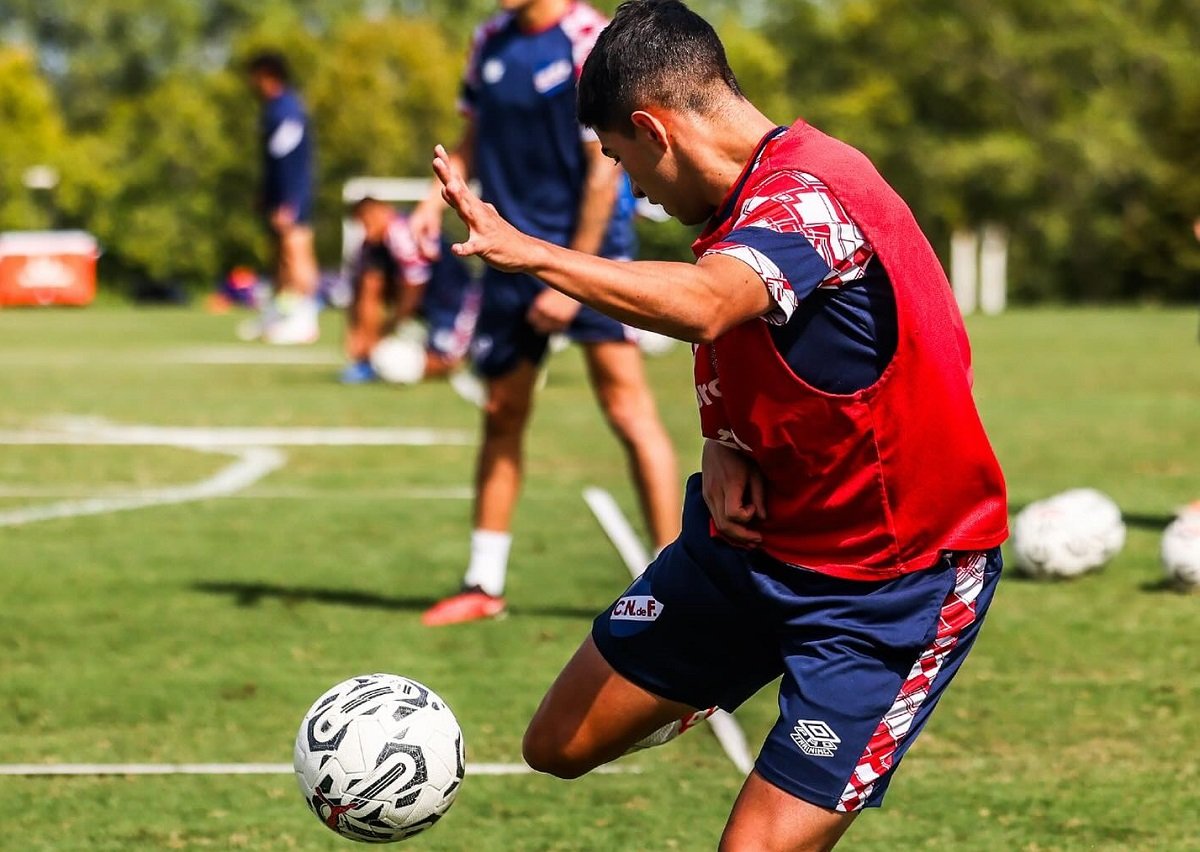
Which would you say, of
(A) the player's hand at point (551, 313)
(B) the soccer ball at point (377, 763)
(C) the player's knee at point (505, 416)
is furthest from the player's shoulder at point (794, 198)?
(C) the player's knee at point (505, 416)

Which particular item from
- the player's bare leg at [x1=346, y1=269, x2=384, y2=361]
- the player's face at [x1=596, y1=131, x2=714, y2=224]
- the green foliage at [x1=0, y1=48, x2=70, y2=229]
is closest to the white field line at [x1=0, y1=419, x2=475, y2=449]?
the player's bare leg at [x1=346, y1=269, x2=384, y2=361]

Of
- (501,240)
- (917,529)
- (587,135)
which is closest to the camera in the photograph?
(501,240)

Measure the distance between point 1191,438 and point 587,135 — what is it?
7.84 metres

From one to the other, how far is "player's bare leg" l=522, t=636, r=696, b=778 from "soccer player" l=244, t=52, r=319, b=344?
58.6 ft

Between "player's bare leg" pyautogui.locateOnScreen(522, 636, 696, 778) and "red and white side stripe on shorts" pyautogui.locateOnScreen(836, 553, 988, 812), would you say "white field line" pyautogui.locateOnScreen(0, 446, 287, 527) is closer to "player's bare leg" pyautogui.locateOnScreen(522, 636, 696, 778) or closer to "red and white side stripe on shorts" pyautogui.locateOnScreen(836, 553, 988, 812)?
"player's bare leg" pyautogui.locateOnScreen(522, 636, 696, 778)

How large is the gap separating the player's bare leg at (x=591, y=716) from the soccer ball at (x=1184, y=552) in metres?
4.32

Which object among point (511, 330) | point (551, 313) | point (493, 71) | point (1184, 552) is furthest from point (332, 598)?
point (1184, 552)

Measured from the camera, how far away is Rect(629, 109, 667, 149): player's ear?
3426mm

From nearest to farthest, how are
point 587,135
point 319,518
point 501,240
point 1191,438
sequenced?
point 501,240 → point 587,135 → point 319,518 → point 1191,438

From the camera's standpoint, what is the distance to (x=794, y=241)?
10.6 feet

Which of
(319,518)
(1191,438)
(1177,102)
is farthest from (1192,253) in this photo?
(319,518)

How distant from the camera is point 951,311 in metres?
3.59

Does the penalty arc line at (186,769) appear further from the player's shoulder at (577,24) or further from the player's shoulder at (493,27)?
the player's shoulder at (493,27)

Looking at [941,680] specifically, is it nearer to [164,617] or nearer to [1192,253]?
[164,617]
